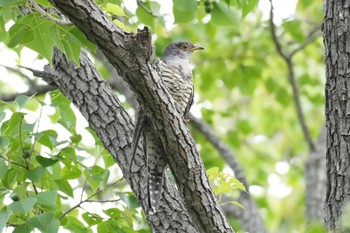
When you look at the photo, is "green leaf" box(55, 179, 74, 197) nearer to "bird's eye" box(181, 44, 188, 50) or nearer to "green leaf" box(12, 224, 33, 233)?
"green leaf" box(12, 224, 33, 233)

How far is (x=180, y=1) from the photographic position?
4.11m

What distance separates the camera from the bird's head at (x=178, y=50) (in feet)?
16.5

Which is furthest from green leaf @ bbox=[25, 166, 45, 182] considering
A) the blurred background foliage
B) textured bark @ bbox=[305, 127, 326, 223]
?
textured bark @ bbox=[305, 127, 326, 223]

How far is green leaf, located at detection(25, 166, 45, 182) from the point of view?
3.74 meters

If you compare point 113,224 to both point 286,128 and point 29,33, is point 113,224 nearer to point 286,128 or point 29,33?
point 29,33

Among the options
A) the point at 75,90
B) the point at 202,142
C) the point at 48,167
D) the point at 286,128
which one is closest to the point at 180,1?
the point at 75,90

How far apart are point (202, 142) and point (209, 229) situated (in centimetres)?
436

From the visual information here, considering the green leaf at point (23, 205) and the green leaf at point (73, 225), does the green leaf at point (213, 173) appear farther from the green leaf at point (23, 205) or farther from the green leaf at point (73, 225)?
the green leaf at point (23, 205)

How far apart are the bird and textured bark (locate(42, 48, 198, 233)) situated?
5cm

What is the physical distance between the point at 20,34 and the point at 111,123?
2.69 ft

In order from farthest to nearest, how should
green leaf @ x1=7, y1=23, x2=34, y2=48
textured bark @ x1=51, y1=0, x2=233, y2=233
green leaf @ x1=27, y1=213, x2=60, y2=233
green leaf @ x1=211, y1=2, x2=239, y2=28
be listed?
green leaf @ x1=211, y1=2, x2=239, y2=28 < green leaf @ x1=27, y1=213, x2=60, y2=233 < green leaf @ x1=7, y1=23, x2=34, y2=48 < textured bark @ x1=51, y1=0, x2=233, y2=233

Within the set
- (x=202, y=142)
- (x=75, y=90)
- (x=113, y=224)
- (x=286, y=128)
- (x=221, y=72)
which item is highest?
(x=286, y=128)

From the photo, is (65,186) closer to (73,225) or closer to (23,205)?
(73,225)

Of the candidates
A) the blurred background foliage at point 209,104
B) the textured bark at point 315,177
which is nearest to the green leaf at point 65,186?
the blurred background foliage at point 209,104
